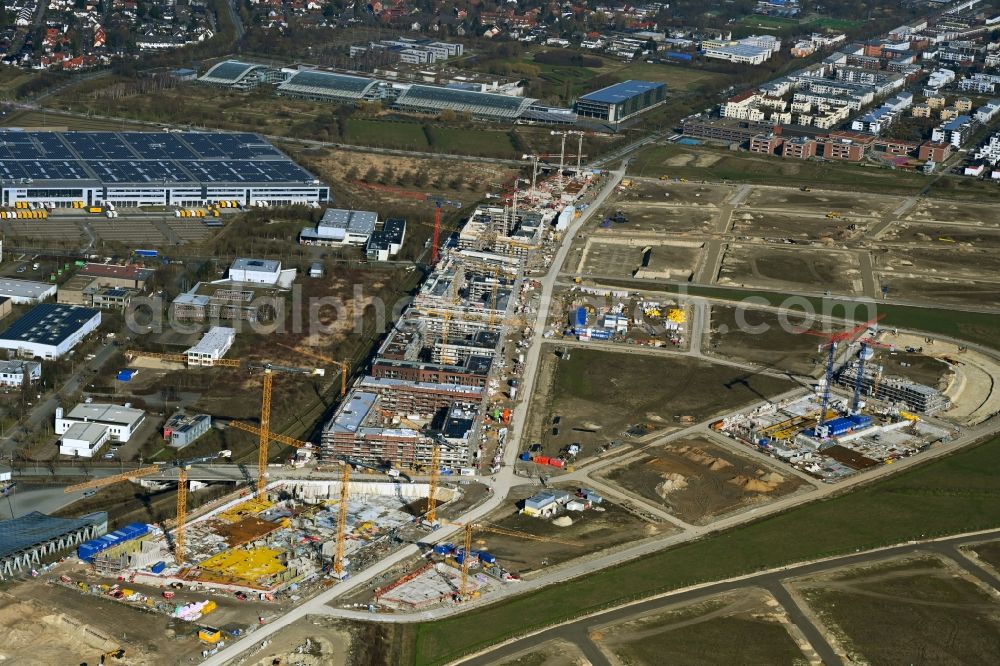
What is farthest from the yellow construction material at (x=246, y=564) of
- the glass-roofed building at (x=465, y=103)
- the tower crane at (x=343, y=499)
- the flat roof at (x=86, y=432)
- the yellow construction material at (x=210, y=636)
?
the glass-roofed building at (x=465, y=103)

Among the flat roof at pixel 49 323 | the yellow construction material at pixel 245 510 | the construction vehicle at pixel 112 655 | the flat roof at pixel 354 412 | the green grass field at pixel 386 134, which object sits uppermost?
the green grass field at pixel 386 134

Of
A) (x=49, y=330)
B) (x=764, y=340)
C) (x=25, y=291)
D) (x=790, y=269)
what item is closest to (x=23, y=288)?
(x=25, y=291)

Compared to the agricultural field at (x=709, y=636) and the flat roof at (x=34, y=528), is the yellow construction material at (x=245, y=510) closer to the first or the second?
the flat roof at (x=34, y=528)

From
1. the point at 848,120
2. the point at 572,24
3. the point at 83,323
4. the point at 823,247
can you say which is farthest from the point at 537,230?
the point at 572,24

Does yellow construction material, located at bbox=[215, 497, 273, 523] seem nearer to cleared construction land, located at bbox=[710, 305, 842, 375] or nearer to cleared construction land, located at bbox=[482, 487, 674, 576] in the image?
cleared construction land, located at bbox=[482, 487, 674, 576]

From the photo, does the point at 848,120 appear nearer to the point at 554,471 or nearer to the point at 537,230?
the point at 537,230

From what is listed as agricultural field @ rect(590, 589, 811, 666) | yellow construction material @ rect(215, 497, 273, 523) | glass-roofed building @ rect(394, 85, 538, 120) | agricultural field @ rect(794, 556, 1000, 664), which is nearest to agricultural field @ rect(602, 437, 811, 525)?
agricultural field @ rect(794, 556, 1000, 664)

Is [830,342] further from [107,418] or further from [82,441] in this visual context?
[82,441]
